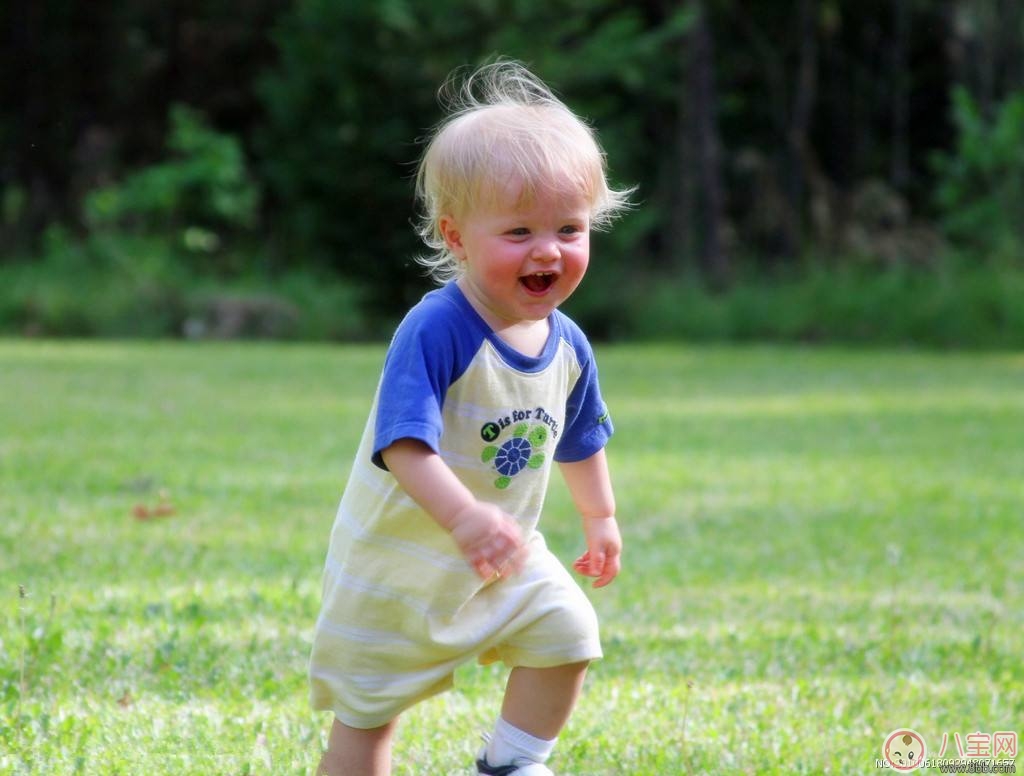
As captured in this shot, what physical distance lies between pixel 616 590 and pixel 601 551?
2.29 m

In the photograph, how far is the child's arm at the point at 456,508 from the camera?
8.66ft

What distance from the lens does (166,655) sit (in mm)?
4070

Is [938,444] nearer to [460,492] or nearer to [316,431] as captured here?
[316,431]

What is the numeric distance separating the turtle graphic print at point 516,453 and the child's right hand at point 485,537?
25cm

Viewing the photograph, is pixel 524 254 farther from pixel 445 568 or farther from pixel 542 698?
pixel 542 698

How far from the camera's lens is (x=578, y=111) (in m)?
22.1

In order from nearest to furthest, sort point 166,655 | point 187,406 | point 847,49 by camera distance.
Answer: point 166,655 → point 187,406 → point 847,49

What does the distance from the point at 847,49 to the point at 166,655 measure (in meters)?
28.4

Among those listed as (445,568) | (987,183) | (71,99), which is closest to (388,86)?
(71,99)

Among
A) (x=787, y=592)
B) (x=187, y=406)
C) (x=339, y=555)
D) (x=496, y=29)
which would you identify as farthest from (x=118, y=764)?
(x=496, y=29)

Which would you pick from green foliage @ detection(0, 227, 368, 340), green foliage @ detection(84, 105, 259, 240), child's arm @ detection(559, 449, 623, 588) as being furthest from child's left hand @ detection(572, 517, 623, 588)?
green foliage @ detection(84, 105, 259, 240)

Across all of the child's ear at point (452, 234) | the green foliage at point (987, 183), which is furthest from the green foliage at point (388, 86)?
the child's ear at point (452, 234)

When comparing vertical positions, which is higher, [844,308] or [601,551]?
[601,551]

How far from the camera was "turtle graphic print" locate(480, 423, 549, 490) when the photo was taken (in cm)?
292
